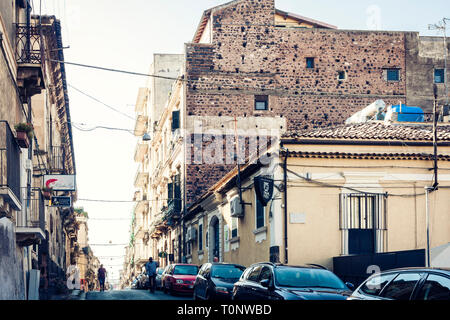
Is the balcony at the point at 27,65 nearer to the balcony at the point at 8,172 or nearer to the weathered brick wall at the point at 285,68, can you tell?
the balcony at the point at 8,172

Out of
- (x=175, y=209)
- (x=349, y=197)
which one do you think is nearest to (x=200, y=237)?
(x=175, y=209)

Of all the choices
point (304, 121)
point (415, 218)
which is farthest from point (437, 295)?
point (304, 121)

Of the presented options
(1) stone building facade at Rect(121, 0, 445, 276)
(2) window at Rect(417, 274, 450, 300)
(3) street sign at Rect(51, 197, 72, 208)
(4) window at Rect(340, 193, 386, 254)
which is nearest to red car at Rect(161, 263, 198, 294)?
(3) street sign at Rect(51, 197, 72, 208)

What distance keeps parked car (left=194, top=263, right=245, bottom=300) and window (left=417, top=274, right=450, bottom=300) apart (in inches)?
398

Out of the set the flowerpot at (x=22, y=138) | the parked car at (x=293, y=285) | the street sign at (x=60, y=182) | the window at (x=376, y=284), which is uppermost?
the flowerpot at (x=22, y=138)

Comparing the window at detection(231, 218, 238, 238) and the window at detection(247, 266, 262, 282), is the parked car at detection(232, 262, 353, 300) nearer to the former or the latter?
the window at detection(247, 266, 262, 282)

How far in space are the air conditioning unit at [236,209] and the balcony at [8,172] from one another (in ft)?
38.5

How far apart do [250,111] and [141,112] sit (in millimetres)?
33948

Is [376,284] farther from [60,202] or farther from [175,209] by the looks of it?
[175,209]

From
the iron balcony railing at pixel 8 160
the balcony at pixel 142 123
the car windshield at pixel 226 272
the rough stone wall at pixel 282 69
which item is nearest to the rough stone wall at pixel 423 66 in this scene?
the rough stone wall at pixel 282 69

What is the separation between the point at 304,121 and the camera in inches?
1559

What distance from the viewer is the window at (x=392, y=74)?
133 feet

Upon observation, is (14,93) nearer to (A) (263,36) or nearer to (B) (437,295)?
(B) (437,295)

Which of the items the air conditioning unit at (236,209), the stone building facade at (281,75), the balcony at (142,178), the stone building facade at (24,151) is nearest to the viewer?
the stone building facade at (24,151)
